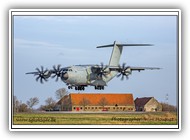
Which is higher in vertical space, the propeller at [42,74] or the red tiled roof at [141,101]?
the propeller at [42,74]

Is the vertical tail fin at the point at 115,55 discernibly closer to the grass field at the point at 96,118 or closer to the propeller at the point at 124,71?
the propeller at the point at 124,71

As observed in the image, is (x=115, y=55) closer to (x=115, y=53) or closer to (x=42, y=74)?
(x=115, y=53)

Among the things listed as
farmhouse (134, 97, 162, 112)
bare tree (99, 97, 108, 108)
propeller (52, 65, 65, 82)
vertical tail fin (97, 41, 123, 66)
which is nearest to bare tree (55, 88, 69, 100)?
propeller (52, 65, 65, 82)

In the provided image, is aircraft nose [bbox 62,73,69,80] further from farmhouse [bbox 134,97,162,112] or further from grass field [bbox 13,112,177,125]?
farmhouse [bbox 134,97,162,112]

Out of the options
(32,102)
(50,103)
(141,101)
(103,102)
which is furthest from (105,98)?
(32,102)

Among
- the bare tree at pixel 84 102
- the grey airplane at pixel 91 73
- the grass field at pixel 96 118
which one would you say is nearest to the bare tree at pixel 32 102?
the grass field at pixel 96 118

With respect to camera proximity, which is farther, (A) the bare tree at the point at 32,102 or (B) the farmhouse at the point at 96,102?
(B) the farmhouse at the point at 96,102
